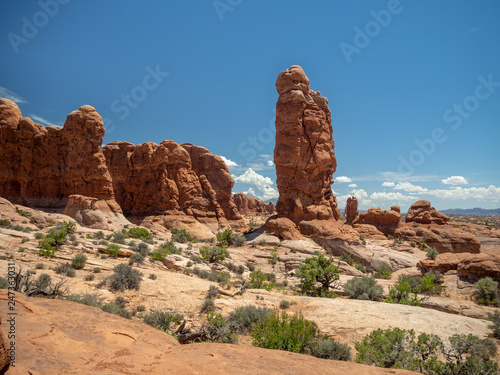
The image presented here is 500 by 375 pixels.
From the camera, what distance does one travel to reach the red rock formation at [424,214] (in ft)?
111

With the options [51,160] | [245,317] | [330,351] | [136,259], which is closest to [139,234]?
[136,259]

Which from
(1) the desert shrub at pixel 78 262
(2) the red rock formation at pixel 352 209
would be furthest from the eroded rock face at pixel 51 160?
(2) the red rock formation at pixel 352 209

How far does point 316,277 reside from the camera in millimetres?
14453

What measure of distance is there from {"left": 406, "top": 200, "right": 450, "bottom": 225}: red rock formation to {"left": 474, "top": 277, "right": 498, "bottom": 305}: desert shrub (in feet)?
75.6

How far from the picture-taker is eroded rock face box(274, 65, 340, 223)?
29.9 meters

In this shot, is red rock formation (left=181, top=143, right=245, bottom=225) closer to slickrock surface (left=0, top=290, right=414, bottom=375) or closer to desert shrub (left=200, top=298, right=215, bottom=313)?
desert shrub (left=200, top=298, right=215, bottom=313)

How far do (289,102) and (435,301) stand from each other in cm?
2408

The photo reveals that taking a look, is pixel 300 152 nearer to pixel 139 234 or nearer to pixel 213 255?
pixel 213 255

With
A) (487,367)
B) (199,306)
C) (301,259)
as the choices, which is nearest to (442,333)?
(487,367)

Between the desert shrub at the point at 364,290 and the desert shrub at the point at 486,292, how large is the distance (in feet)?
16.6

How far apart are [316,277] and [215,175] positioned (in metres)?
30.1

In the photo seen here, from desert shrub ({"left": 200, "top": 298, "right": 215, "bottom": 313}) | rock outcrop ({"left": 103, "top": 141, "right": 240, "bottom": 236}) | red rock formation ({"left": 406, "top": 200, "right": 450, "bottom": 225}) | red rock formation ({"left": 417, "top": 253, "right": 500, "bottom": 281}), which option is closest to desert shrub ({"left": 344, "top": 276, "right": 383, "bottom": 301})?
red rock formation ({"left": 417, "top": 253, "right": 500, "bottom": 281})

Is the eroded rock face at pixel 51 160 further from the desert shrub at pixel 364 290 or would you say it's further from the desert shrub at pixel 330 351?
the desert shrub at pixel 330 351

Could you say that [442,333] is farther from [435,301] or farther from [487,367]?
[435,301]
